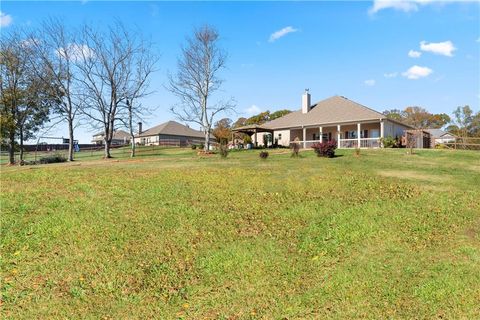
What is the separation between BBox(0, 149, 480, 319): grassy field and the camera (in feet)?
17.8

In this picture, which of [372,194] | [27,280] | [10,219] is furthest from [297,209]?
[10,219]

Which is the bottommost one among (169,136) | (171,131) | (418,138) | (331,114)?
(418,138)

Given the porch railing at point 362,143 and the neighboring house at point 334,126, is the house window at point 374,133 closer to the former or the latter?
the neighboring house at point 334,126

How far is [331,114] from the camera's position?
36594mm

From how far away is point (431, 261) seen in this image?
6527 millimetres

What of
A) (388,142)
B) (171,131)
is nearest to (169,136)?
(171,131)

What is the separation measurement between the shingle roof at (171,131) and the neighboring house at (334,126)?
35045 mm

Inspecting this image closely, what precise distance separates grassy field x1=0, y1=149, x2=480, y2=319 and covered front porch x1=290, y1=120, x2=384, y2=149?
21447mm

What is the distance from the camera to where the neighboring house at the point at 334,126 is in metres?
32.9

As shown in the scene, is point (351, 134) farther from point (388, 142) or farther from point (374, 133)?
point (388, 142)

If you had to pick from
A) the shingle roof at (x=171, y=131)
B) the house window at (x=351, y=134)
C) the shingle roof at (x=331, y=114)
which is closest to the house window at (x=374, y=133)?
the house window at (x=351, y=134)

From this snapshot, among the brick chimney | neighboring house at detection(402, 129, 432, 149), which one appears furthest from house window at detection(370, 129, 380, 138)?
the brick chimney

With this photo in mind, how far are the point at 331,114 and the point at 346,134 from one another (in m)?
2.86

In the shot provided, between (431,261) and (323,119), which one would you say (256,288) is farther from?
(323,119)
